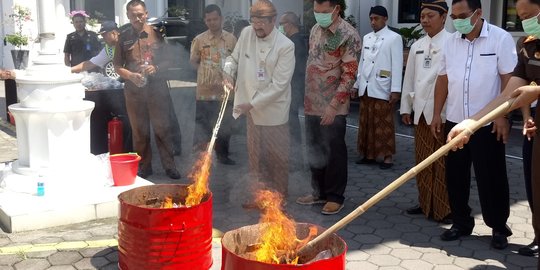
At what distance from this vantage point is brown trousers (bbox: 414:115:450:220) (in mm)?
4926

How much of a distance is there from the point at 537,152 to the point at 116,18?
56.8ft

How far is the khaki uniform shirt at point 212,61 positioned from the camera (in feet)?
21.7

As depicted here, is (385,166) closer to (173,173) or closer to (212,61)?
(212,61)

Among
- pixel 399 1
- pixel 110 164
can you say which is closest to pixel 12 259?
pixel 110 164

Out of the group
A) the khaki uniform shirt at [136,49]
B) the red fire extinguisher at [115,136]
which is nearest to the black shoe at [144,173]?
the red fire extinguisher at [115,136]

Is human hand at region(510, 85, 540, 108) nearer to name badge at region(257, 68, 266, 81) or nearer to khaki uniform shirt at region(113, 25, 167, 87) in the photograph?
name badge at region(257, 68, 266, 81)

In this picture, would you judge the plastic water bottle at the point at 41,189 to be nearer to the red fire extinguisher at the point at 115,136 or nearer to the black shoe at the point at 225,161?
the red fire extinguisher at the point at 115,136

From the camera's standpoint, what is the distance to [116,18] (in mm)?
18672

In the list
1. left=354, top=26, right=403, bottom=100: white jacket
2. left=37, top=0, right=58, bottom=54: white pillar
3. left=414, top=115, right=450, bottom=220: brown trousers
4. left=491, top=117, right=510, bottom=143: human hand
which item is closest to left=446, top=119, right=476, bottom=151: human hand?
left=491, top=117, right=510, bottom=143: human hand

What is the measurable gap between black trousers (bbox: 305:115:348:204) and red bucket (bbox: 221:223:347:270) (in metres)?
2.27

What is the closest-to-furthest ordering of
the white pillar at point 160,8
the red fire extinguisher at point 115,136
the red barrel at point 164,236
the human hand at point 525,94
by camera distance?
the human hand at point 525,94 < the red barrel at point 164,236 < the red fire extinguisher at point 115,136 < the white pillar at point 160,8

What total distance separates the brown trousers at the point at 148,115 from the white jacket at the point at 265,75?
1292mm

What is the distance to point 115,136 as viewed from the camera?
653 cm

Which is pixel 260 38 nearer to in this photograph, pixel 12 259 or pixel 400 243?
pixel 400 243
